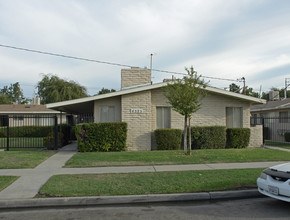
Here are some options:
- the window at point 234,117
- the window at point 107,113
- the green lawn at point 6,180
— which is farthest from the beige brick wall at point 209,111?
the green lawn at point 6,180

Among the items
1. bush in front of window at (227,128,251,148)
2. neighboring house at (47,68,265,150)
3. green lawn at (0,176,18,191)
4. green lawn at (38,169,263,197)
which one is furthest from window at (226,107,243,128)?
green lawn at (0,176,18,191)

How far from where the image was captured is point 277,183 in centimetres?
549

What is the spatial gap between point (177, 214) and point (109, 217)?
1363mm

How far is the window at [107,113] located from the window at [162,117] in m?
2.53

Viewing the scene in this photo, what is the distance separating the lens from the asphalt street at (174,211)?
5.17 metres

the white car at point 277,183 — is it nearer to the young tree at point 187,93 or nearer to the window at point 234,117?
the young tree at point 187,93

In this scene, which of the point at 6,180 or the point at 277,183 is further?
the point at 6,180

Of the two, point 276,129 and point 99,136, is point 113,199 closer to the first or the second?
point 99,136

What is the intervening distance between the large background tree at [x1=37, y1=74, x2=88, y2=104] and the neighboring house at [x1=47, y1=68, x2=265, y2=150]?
30.0 meters

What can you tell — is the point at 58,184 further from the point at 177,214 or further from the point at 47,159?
the point at 47,159

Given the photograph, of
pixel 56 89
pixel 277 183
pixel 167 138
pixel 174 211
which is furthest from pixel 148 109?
pixel 56 89

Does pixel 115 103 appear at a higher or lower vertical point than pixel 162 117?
higher

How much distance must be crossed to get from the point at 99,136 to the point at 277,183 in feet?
30.9

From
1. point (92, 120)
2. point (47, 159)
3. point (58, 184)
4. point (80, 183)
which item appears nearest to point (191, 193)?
point (80, 183)
